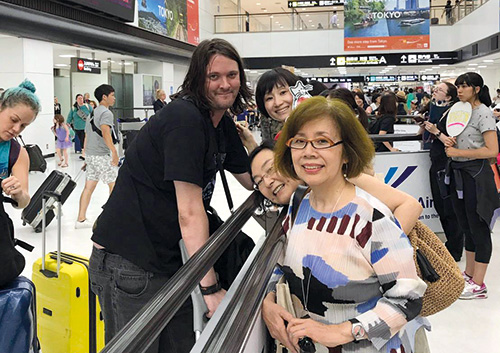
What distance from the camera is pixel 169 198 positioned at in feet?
6.19

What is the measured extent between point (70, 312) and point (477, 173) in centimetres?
331

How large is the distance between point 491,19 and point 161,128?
1812 cm

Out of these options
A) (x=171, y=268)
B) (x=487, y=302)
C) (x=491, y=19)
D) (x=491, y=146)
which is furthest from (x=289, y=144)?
(x=491, y=19)

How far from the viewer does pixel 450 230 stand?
5547 mm

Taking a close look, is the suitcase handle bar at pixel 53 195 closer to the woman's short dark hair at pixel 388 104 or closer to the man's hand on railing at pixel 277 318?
the man's hand on railing at pixel 277 318

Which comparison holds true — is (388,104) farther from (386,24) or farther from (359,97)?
(386,24)

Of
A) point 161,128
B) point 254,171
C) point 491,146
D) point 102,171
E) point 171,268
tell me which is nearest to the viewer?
point 161,128

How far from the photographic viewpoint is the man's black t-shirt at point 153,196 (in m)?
1.76

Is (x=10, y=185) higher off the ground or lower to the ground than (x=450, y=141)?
lower

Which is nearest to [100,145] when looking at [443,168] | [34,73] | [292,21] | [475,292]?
[443,168]

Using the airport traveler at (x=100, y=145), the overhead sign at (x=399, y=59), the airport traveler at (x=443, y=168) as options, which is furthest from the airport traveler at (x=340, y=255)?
the overhead sign at (x=399, y=59)

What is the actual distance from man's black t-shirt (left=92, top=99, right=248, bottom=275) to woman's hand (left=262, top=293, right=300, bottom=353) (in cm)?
45

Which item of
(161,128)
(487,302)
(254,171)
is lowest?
(487,302)

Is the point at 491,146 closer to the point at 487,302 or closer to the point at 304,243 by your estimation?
the point at 487,302
